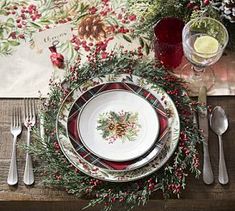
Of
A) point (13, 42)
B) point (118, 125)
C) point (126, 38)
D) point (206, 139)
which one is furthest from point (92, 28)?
point (206, 139)

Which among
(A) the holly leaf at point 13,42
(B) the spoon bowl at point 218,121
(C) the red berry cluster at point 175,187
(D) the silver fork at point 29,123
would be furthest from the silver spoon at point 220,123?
(A) the holly leaf at point 13,42

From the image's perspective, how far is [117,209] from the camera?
1.12m

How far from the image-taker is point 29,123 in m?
1.19

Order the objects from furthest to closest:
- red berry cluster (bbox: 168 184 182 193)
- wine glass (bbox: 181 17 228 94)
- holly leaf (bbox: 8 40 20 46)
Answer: holly leaf (bbox: 8 40 20 46) → wine glass (bbox: 181 17 228 94) → red berry cluster (bbox: 168 184 182 193)

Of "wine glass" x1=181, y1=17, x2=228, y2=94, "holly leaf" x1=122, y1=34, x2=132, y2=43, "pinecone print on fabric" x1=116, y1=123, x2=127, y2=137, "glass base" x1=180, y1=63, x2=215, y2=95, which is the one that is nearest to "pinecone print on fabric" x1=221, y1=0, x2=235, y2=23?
"wine glass" x1=181, y1=17, x2=228, y2=94

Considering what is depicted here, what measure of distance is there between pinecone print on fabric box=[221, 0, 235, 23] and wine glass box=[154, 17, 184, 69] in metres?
0.10

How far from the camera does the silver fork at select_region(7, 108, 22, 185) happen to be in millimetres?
1123

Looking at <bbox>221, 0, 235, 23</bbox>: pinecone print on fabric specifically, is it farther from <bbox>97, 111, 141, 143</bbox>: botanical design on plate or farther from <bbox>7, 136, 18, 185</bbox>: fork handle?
<bbox>7, 136, 18, 185</bbox>: fork handle

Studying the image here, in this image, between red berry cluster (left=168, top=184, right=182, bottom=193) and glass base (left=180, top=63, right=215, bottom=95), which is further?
glass base (left=180, top=63, right=215, bottom=95)

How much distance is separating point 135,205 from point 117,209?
4cm

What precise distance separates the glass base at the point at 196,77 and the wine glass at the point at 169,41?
0.03 meters

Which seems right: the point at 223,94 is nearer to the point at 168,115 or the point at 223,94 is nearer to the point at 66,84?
the point at 168,115

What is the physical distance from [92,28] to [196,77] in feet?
0.92

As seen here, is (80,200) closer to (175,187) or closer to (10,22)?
(175,187)
